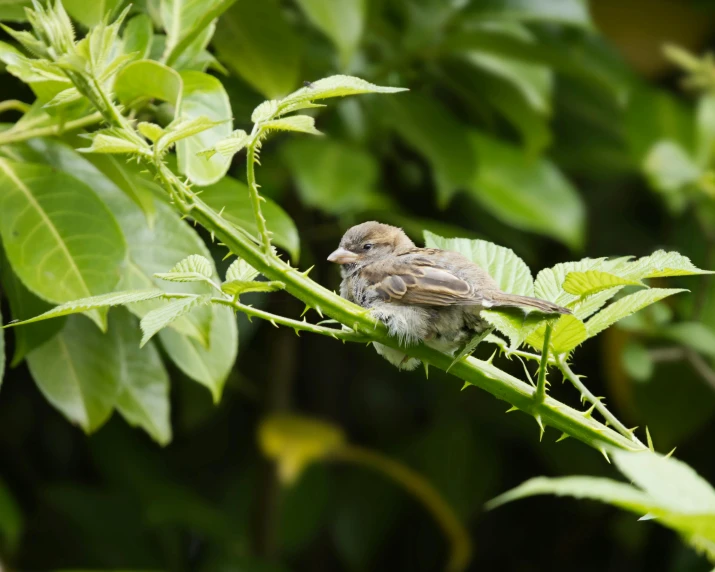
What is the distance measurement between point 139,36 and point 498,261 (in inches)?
29.1

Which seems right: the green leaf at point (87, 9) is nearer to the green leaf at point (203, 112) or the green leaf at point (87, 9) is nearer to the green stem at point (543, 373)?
the green leaf at point (203, 112)

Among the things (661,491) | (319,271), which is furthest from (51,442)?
(661,491)

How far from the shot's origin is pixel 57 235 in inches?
59.5

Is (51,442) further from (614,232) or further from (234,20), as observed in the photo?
(614,232)

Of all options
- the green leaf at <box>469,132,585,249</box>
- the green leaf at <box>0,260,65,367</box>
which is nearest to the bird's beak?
the green leaf at <box>0,260,65,367</box>

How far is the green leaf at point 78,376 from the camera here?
1739mm

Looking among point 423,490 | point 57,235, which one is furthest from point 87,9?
point 423,490

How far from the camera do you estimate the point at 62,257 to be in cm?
149

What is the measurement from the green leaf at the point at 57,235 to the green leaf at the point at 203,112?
198 mm

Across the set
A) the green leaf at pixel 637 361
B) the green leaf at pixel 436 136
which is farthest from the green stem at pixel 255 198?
the green leaf at pixel 637 361

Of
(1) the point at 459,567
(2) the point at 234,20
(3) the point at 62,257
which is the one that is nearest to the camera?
(3) the point at 62,257

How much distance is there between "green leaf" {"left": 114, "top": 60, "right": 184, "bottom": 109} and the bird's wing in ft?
1.68

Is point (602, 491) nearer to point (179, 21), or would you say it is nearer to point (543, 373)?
point (543, 373)

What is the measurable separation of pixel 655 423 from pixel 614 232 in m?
1.00
